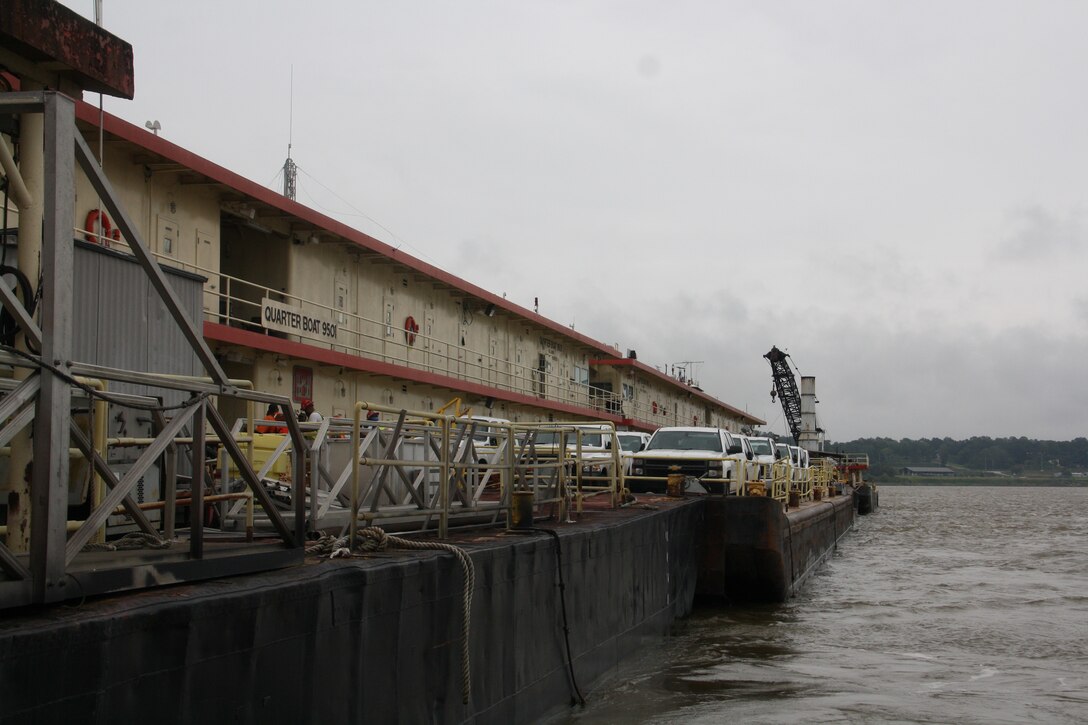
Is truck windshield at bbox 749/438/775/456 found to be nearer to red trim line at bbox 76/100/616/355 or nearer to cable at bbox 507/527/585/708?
red trim line at bbox 76/100/616/355

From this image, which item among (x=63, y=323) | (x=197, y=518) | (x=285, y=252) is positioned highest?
(x=285, y=252)

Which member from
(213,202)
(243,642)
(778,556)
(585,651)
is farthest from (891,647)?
(213,202)

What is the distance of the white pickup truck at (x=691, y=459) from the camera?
807 inches

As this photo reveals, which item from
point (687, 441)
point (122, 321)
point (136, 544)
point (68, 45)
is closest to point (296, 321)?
point (687, 441)

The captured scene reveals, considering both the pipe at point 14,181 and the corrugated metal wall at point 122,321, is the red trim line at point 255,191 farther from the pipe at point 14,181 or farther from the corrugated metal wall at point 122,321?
the pipe at point 14,181

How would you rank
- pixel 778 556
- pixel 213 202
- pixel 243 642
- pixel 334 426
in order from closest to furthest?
pixel 243 642
pixel 334 426
pixel 778 556
pixel 213 202

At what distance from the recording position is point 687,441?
2191 centimetres

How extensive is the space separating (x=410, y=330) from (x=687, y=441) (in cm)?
865

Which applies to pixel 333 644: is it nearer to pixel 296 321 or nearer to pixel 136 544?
pixel 136 544

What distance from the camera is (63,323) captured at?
4.53 m

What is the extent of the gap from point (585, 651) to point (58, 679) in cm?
715

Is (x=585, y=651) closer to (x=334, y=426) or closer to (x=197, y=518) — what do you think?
(x=334, y=426)

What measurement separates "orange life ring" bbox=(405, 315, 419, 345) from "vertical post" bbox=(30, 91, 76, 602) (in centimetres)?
2222

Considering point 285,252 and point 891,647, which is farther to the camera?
point 285,252
